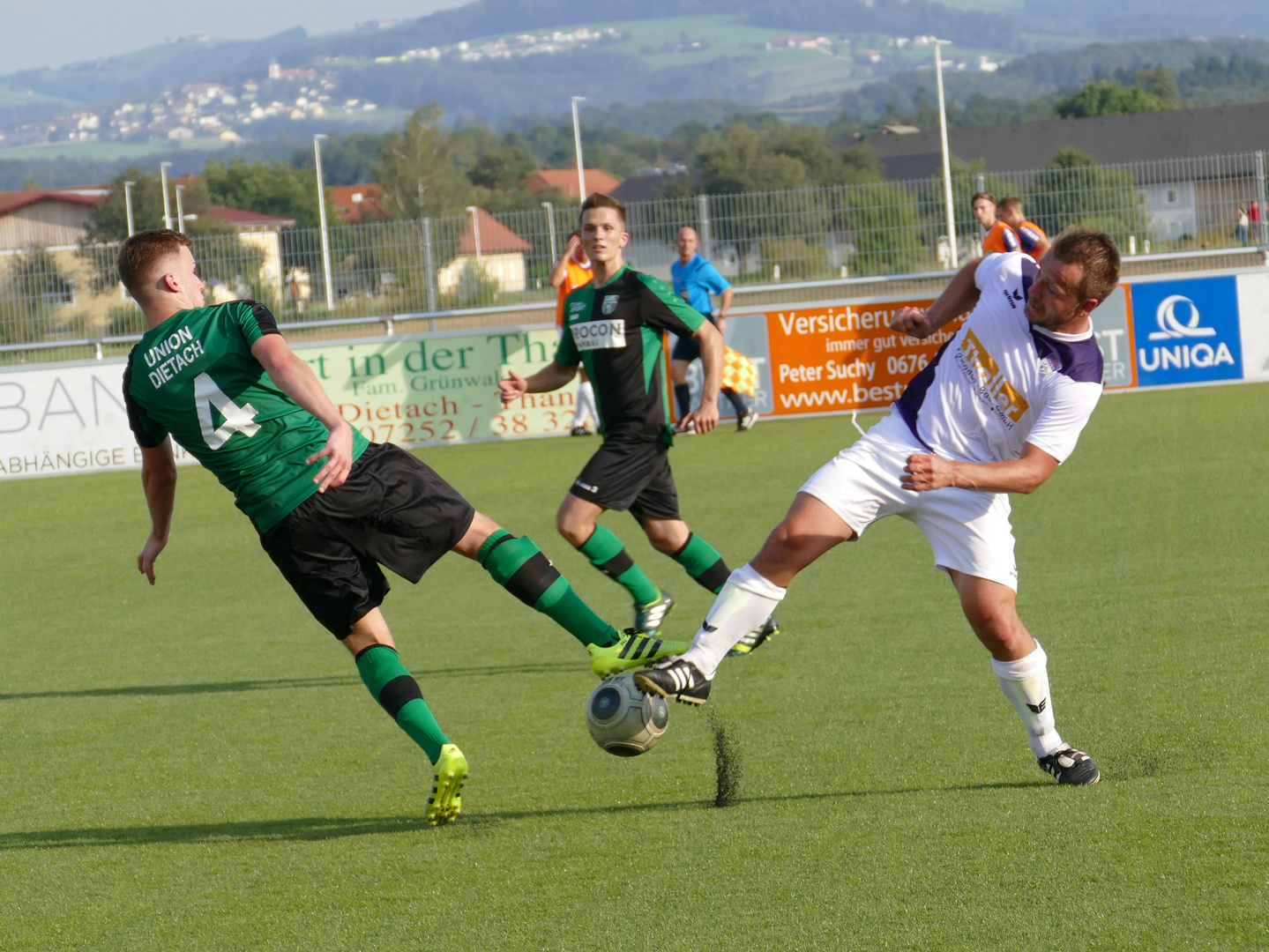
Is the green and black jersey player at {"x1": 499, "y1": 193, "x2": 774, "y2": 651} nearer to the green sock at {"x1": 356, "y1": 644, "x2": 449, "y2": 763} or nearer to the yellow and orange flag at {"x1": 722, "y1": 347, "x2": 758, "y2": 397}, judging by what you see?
the green sock at {"x1": 356, "y1": 644, "x2": 449, "y2": 763}

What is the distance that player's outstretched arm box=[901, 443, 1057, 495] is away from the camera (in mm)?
3748

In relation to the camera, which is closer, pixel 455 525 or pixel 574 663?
pixel 455 525

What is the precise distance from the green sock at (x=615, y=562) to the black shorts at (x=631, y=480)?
150 millimetres

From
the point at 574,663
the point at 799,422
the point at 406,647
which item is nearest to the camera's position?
the point at 574,663

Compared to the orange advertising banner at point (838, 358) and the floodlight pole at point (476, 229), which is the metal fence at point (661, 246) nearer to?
the floodlight pole at point (476, 229)

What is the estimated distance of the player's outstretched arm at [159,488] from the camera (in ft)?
15.1

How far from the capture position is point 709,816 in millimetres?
3934

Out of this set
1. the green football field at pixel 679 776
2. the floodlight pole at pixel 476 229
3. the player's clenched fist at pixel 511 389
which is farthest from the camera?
the floodlight pole at pixel 476 229

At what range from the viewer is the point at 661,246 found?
53.7 feet

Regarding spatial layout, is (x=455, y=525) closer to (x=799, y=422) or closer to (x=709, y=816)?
(x=709, y=816)

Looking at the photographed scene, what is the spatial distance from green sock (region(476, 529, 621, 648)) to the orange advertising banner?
1058 cm

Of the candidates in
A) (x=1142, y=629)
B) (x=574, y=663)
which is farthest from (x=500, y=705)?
(x=1142, y=629)

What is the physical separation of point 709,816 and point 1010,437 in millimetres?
1401

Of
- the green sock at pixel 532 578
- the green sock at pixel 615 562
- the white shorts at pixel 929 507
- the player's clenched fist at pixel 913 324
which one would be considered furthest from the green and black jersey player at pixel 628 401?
the white shorts at pixel 929 507
